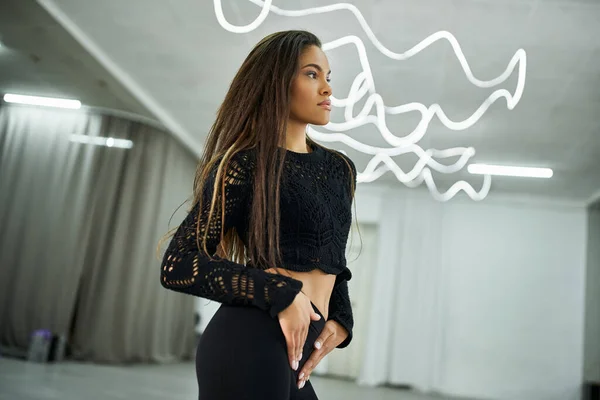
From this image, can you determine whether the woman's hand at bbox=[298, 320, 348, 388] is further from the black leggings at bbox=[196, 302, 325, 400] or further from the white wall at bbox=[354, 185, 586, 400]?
the white wall at bbox=[354, 185, 586, 400]

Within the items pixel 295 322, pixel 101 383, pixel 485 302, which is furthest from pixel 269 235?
pixel 485 302

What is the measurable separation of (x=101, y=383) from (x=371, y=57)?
3448 mm

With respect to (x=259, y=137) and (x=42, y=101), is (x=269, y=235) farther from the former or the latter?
(x=42, y=101)

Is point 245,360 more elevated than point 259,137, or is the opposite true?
point 259,137

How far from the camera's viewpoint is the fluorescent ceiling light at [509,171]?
7.49m

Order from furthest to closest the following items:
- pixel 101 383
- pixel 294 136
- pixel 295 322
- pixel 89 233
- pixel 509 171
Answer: pixel 509 171 → pixel 89 233 → pixel 101 383 → pixel 294 136 → pixel 295 322

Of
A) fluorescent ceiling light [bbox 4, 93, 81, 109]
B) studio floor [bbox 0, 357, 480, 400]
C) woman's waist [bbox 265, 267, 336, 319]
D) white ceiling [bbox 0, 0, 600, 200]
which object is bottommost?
studio floor [bbox 0, 357, 480, 400]

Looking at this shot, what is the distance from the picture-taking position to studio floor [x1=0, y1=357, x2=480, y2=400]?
426 centimetres

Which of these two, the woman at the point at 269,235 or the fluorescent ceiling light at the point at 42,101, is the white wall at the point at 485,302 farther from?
the woman at the point at 269,235

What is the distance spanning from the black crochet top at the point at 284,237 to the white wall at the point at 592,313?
8.39 m

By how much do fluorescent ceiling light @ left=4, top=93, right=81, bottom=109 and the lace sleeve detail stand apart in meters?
4.19

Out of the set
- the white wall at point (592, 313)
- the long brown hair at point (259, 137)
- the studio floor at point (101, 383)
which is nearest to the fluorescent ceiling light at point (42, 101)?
the studio floor at point (101, 383)

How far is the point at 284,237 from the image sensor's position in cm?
94

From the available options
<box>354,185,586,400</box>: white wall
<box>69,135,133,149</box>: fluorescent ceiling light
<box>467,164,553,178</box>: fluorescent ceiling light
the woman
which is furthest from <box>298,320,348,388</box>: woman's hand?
<box>354,185,586,400</box>: white wall
